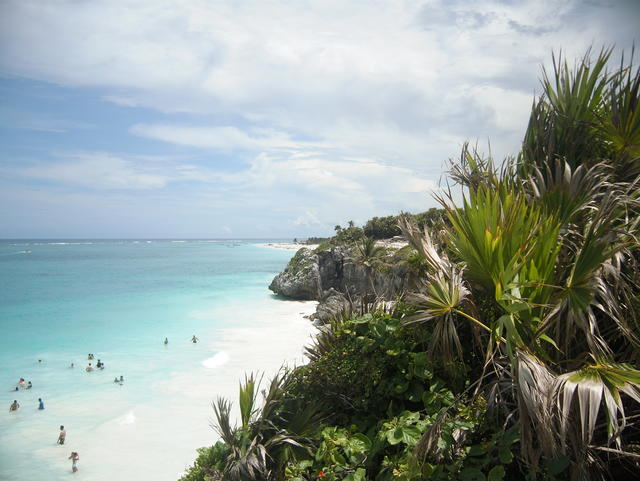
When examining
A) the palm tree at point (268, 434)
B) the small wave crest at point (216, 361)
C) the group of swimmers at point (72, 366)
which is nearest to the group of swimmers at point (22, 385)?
the group of swimmers at point (72, 366)

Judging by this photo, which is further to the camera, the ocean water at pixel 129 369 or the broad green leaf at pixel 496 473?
the ocean water at pixel 129 369

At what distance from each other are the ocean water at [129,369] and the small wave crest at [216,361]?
0.18 feet

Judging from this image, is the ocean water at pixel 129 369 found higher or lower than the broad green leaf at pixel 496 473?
lower

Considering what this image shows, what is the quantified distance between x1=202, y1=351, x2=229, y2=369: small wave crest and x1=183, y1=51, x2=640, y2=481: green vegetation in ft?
47.0

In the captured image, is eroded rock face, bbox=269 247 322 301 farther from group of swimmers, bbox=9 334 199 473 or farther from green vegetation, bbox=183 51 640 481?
green vegetation, bbox=183 51 640 481

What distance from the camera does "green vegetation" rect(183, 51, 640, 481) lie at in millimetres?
2574

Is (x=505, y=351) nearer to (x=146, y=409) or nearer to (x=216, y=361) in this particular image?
(x=146, y=409)

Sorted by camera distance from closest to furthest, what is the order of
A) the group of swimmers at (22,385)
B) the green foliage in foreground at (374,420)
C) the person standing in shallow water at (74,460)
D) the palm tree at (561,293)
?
the palm tree at (561,293) → the green foliage in foreground at (374,420) → the person standing in shallow water at (74,460) → the group of swimmers at (22,385)

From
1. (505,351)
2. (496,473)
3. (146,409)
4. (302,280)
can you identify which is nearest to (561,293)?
(505,351)

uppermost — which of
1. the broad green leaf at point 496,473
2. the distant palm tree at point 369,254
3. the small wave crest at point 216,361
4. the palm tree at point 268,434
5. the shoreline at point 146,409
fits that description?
the distant palm tree at point 369,254

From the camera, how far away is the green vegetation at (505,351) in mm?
2574

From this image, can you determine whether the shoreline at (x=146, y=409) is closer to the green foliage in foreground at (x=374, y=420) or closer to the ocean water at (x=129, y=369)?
the ocean water at (x=129, y=369)

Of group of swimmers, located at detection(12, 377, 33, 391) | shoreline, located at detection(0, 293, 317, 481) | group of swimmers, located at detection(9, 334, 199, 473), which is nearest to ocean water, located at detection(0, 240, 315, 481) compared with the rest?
shoreline, located at detection(0, 293, 317, 481)

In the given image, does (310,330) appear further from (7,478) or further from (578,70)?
(578,70)
